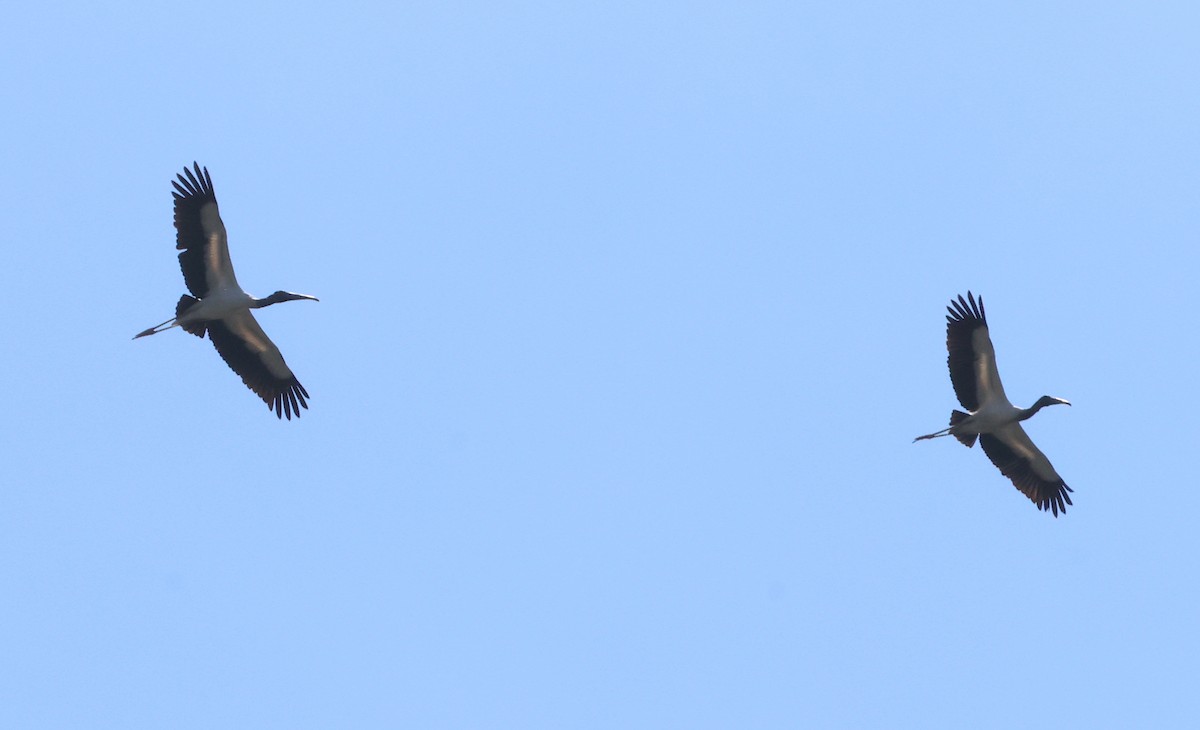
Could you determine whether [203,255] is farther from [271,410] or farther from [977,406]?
[977,406]

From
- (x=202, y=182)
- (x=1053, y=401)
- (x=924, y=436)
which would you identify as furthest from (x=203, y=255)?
(x=1053, y=401)

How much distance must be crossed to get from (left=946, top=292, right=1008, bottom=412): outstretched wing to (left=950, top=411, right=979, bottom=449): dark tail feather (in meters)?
0.24

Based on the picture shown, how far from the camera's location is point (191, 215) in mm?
33094

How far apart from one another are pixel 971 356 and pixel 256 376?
1243 cm

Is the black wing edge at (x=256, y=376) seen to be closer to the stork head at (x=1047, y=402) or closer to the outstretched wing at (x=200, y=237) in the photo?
the outstretched wing at (x=200, y=237)

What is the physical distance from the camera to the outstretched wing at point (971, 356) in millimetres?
35062

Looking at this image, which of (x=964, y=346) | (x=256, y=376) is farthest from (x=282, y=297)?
(x=964, y=346)

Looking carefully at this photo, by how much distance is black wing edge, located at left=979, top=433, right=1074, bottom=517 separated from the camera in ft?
119

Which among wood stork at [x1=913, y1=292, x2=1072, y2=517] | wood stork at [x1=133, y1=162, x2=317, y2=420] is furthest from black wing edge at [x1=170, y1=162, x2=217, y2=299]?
wood stork at [x1=913, y1=292, x2=1072, y2=517]

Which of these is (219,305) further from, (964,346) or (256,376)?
(964,346)

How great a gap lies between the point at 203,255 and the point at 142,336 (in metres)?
1.84

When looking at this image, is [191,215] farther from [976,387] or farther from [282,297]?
[976,387]

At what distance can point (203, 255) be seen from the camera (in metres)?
33.4

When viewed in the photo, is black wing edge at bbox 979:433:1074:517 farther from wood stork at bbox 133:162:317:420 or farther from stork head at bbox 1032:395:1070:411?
wood stork at bbox 133:162:317:420
